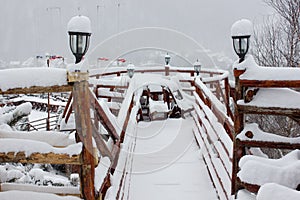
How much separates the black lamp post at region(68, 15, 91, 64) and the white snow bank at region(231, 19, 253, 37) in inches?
60.1

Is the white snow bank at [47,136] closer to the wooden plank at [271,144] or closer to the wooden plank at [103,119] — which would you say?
the wooden plank at [103,119]

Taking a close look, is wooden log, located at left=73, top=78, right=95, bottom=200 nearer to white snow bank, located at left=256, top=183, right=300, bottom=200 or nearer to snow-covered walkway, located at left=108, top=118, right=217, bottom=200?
snow-covered walkway, located at left=108, top=118, right=217, bottom=200

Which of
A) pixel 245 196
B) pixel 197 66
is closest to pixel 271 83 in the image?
pixel 245 196

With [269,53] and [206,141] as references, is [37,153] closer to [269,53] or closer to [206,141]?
[206,141]

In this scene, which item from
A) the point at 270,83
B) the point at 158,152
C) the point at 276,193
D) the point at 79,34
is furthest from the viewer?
the point at 158,152

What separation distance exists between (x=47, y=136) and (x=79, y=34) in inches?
30.9

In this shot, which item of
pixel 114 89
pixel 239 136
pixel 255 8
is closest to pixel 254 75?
pixel 239 136

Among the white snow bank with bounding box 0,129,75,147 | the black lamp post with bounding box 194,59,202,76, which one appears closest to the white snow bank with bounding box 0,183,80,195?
the white snow bank with bounding box 0,129,75,147

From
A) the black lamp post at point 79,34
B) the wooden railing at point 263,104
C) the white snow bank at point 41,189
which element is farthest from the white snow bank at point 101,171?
the wooden railing at point 263,104

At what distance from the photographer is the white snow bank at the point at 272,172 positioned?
4.81 feet

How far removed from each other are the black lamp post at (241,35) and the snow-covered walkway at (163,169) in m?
1.45

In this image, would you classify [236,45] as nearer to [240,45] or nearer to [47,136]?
[240,45]

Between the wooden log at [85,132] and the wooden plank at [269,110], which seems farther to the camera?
the wooden plank at [269,110]

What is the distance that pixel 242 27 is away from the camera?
11.3 ft
